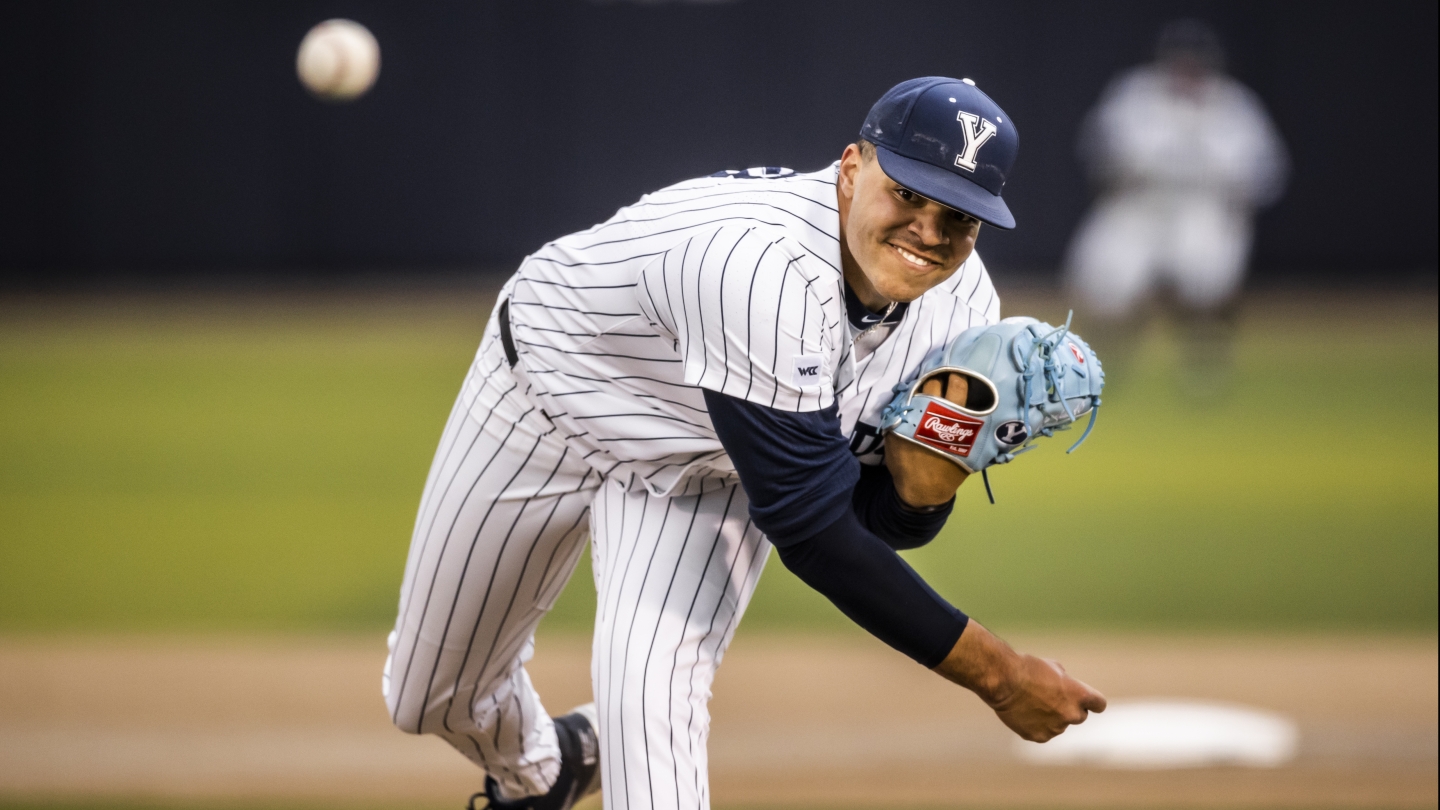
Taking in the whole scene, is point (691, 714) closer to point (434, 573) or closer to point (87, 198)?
point (434, 573)

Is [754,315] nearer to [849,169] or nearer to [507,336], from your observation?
[849,169]

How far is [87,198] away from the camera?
14445 mm

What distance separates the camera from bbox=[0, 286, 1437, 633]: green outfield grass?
5445 millimetres

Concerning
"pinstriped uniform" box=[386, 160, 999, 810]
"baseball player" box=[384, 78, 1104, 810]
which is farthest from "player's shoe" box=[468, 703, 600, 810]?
"pinstriped uniform" box=[386, 160, 999, 810]

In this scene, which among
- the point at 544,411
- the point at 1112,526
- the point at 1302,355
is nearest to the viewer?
the point at 544,411

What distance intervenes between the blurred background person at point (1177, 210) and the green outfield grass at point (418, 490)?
0.53 metres

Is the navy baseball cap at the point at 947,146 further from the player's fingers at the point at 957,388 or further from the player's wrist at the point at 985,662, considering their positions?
the player's wrist at the point at 985,662

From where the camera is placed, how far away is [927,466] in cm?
248

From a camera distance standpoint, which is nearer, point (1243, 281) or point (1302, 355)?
point (1302, 355)

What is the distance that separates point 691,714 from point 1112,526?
195 inches

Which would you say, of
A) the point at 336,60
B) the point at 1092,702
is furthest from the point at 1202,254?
the point at 1092,702

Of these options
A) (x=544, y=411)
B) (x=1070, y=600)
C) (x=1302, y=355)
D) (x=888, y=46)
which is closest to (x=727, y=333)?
(x=544, y=411)

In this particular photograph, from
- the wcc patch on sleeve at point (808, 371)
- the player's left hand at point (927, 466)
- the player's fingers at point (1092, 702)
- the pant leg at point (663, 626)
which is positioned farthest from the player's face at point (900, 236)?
the player's fingers at point (1092, 702)

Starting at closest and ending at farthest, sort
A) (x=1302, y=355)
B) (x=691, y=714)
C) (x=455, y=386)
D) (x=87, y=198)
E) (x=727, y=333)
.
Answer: (x=727, y=333)
(x=691, y=714)
(x=455, y=386)
(x=1302, y=355)
(x=87, y=198)
